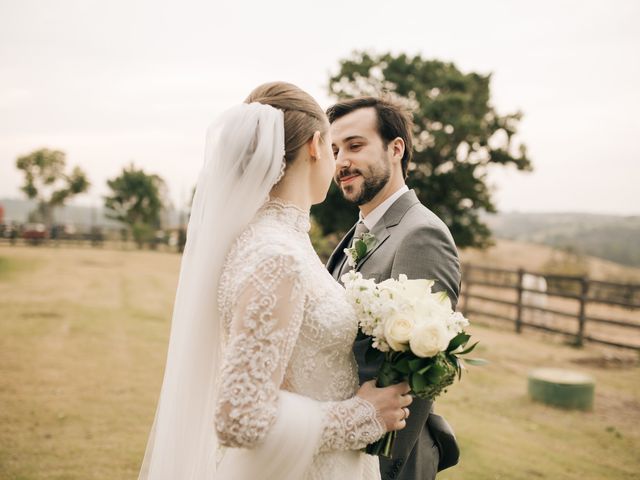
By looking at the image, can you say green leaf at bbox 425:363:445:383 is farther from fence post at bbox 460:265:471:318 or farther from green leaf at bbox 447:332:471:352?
fence post at bbox 460:265:471:318

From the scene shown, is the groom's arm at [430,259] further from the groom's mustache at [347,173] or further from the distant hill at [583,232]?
the distant hill at [583,232]

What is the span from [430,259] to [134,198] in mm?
56144

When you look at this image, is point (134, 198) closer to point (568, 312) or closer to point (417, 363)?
point (568, 312)

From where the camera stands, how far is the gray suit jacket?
7.82 ft

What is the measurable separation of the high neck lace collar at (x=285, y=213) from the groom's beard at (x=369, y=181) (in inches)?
45.6

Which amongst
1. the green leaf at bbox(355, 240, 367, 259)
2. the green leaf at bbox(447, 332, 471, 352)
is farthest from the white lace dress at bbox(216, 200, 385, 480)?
the green leaf at bbox(355, 240, 367, 259)

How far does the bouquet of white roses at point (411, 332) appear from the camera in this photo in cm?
181

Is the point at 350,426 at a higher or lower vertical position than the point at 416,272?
lower

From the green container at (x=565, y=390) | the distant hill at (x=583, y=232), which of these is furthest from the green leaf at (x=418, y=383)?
the distant hill at (x=583, y=232)

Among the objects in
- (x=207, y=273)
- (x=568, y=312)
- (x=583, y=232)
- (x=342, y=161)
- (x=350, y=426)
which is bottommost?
(x=568, y=312)

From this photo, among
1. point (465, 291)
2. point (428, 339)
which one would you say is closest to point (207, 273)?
point (428, 339)

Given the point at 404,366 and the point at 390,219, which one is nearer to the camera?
the point at 404,366

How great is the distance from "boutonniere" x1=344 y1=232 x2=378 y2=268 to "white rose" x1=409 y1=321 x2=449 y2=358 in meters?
0.97

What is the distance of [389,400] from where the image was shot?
1.94 meters
